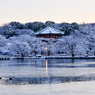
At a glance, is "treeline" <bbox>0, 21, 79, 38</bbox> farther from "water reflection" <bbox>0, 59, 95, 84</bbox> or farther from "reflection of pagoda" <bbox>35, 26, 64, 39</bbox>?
"water reflection" <bbox>0, 59, 95, 84</bbox>

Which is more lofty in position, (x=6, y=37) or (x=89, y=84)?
(x=6, y=37)

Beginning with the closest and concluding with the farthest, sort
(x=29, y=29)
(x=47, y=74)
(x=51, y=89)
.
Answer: (x=51, y=89)
(x=47, y=74)
(x=29, y=29)

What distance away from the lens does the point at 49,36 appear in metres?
67.8

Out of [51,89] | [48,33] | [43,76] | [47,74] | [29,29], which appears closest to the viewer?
[51,89]

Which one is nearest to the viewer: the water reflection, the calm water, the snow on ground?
the snow on ground

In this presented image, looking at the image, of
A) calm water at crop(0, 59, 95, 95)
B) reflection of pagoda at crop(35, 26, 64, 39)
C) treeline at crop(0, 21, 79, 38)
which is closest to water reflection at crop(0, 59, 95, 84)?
calm water at crop(0, 59, 95, 95)

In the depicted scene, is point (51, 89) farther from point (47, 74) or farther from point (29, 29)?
point (29, 29)

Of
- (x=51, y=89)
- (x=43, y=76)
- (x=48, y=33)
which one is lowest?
(x=51, y=89)

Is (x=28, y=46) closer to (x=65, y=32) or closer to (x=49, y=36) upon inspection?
(x=49, y=36)

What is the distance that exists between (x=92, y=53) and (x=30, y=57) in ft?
42.7

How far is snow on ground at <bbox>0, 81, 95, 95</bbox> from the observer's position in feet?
48.1

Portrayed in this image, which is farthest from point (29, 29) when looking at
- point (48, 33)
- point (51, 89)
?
point (51, 89)

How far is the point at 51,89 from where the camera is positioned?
51.4ft

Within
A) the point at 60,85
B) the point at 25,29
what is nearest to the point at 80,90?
the point at 60,85
